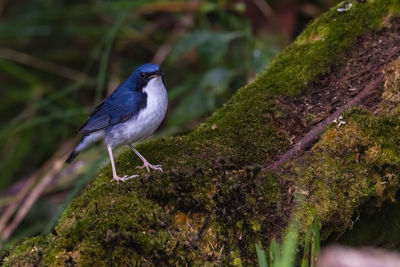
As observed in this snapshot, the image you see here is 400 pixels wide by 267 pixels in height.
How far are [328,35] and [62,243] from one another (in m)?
2.23

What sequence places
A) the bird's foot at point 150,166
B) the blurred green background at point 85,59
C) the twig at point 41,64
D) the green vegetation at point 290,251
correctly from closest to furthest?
the green vegetation at point 290,251
the bird's foot at point 150,166
the blurred green background at point 85,59
the twig at point 41,64

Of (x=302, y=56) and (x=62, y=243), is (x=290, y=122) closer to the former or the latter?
(x=302, y=56)

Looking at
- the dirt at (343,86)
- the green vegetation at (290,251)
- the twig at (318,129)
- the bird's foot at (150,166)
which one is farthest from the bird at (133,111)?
the green vegetation at (290,251)

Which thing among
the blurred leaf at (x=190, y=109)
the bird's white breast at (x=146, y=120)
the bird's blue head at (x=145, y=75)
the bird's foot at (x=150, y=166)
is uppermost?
the blurred leaf at (x=190, y=109)

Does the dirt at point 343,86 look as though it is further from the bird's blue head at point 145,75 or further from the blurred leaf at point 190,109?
the blurred leaf at point 190,109

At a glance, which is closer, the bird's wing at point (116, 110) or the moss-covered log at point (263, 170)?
the moss-covered log at point (263, 170)

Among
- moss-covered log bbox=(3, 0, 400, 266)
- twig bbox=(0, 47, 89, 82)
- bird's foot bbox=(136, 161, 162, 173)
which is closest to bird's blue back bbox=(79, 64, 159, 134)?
moss-covered log bbox=(3, 0, 400, 266)

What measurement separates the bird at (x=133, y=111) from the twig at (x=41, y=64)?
10.0ft

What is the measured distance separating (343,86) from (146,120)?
1235mm

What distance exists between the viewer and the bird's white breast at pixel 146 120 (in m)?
3.89

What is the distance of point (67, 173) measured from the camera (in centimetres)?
623

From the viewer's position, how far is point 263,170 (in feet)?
10.4

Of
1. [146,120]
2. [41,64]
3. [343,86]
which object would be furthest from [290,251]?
[41,64]

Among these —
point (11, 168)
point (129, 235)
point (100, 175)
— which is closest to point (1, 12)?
point (11, 168)
